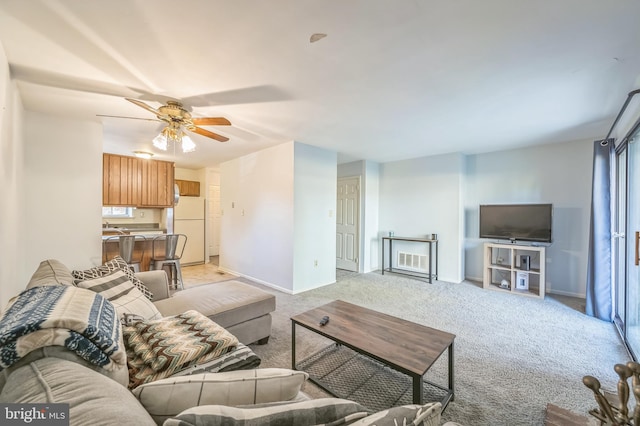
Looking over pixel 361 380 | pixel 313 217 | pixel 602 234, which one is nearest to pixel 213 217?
pixel 313 217

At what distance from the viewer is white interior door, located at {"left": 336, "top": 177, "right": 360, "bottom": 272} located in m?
5.33

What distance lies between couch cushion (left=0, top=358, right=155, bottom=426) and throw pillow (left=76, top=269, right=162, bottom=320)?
3.32 feet

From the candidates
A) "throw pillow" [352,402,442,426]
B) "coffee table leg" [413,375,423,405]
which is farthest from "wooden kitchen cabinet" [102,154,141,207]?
"throw pillow" [352,402,442,426]

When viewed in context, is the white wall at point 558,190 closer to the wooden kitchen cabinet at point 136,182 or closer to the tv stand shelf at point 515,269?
the tv stand shelf at point 515,269

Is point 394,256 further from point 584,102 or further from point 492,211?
point 584,102

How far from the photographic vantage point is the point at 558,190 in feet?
12.7

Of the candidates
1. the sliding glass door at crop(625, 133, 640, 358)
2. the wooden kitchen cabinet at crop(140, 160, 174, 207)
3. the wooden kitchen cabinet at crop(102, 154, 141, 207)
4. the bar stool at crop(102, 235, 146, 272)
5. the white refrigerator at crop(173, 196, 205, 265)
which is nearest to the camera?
the sliding glass door at crop(625, 133, 640, 358)

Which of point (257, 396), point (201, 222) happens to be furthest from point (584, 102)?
point (201, 222)

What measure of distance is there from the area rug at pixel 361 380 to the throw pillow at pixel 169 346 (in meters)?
0.94

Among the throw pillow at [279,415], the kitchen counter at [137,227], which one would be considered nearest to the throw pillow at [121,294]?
the throw pillow at [279,415]

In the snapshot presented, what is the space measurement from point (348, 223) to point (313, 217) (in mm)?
1514

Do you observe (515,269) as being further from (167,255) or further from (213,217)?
(213,217)

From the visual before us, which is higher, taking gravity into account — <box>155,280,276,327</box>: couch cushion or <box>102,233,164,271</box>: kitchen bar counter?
<box>102,233,164,271</box>: kitchen bar counter

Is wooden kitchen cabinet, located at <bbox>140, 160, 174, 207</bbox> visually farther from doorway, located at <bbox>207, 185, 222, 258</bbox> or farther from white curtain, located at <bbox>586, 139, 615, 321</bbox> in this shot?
white curtain, located at <bbox>586, 139, 615, 321</bbox>
